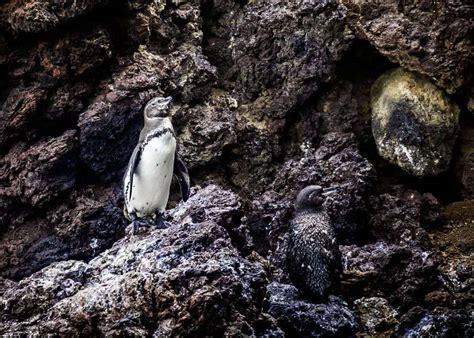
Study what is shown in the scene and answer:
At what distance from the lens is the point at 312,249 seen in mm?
7086

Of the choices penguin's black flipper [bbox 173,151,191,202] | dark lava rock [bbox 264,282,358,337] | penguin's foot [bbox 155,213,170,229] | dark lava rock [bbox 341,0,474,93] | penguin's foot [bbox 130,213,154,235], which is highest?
dark lava rock [bbox 341,0,474,93]

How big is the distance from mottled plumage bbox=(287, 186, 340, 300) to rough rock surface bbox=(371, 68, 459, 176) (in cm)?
213

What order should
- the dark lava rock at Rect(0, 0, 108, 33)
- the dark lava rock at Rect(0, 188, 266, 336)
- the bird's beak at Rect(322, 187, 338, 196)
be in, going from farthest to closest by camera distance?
the dark lava rock at Rect(0, 0, 108, 33), the bird's beak at Rect(322, 187, 338, 196), the dark lava rock at Rect(0, 188, 266, 336)

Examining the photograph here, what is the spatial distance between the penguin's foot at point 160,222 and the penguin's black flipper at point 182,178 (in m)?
0.38

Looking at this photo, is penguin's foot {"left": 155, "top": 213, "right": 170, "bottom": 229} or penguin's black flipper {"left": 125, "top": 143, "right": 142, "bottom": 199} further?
penguin's black flipper {"left": 125, "top": 143, "right": 142, "bottom": 199}

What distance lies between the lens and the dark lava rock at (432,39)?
880cm

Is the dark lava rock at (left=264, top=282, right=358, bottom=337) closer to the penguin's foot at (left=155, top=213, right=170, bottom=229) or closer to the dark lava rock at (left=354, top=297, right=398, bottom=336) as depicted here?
the dark lava rock at (left=354, top=297, right=398, bottom=336)

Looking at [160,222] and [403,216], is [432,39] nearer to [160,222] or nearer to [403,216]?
[403,216]

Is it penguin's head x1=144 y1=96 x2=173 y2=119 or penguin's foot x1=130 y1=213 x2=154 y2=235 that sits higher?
penguin's head x1=144 y1=96 x2=173 y2=119

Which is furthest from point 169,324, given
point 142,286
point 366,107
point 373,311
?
point 366,107

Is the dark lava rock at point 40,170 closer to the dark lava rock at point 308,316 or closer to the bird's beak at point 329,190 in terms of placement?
the bird's beak at point 329,190

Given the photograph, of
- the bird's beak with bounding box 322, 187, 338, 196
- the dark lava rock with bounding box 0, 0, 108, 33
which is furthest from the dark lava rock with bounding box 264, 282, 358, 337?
the dark lava rock with bounding box 0, 0, 108, 33

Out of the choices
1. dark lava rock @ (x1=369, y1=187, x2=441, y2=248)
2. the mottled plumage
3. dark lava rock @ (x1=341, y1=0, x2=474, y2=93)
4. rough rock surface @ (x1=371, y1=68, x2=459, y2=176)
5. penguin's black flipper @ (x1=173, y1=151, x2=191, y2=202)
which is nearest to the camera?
the mottled plumage

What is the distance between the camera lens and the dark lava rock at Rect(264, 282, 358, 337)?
644cm
